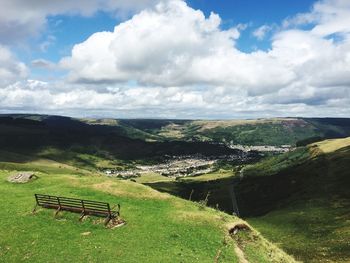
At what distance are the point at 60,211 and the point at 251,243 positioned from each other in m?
26.5

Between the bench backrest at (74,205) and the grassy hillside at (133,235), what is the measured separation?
3.63ft

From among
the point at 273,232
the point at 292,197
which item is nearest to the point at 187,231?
the point at 273,232

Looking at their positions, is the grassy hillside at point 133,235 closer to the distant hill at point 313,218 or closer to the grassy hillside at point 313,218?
the distant hill at point 313,218

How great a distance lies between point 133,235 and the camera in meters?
48.2

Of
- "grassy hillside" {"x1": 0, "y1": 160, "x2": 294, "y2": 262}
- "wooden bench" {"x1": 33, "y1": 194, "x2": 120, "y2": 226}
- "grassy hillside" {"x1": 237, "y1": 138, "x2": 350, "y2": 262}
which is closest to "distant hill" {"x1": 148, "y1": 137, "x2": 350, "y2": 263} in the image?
"grassy hillside" {"x1": 237, "y1": 138, "x2": 350, "y2": 262}

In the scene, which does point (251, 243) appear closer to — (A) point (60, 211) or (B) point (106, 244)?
(B) point (106, 244)

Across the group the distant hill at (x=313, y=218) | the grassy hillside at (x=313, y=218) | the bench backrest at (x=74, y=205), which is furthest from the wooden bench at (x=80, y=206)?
the grassy hillside at (x=313, y=218)

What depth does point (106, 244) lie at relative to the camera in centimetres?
4531

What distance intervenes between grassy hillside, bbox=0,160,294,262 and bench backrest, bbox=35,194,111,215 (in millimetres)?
1106

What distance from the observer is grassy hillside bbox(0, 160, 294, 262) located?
4328cm

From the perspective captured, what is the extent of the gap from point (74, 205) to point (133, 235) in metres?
12.1

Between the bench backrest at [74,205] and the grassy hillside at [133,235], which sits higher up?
the bench backrest at [74,205]

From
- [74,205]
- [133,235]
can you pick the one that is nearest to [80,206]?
[74,205]

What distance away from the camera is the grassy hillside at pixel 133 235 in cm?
4328
